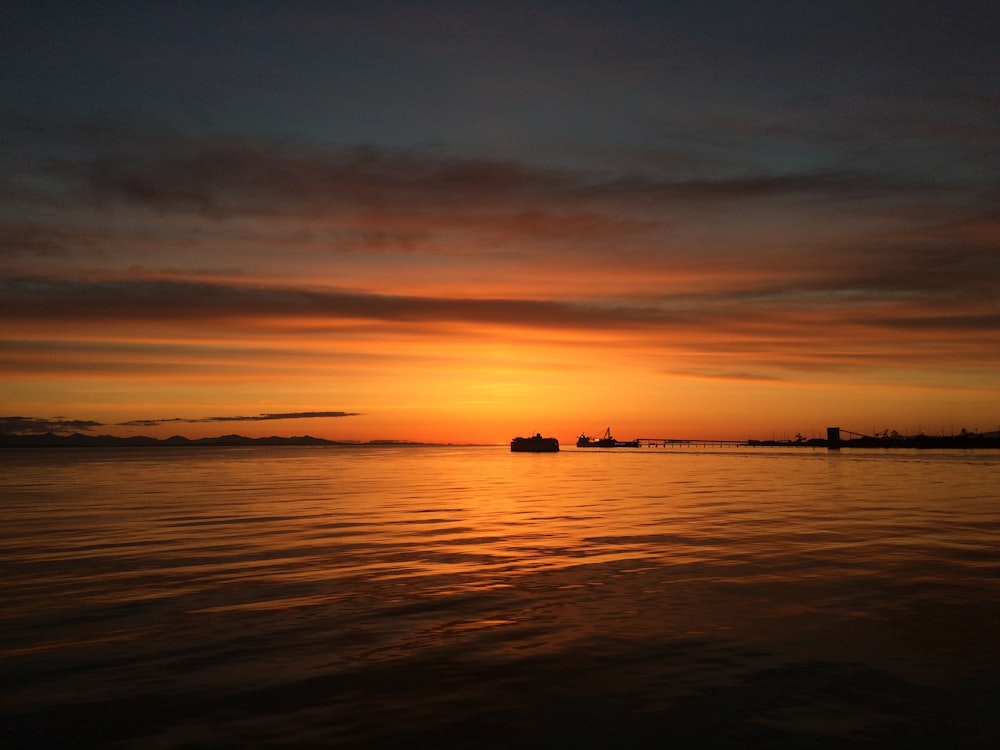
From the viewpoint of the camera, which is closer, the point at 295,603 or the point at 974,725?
the point at 974,725

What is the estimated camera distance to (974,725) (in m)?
9.95

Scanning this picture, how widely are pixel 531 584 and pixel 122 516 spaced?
2785 centimetres

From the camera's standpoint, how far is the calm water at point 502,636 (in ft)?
33.2

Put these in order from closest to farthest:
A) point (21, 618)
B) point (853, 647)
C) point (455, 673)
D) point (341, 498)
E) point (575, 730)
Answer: point (575, 730) < point (455, 673) < point (853, 647) < point (21, 618) < point (341, 498)

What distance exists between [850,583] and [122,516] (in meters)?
34.5

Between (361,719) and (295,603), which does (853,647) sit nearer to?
(361,719)

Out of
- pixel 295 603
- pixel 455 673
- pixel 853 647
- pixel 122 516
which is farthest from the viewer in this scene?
pixel 122 516

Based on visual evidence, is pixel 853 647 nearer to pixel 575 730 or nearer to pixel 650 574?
pixel 575 730

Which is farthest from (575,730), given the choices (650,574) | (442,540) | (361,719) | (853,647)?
(442,540)

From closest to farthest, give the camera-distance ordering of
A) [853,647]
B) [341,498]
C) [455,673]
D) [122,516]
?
[455,673], [853,647], [122,516], [341,498]

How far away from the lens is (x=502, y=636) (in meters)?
14.6

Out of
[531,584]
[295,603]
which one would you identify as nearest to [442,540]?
[531,584]

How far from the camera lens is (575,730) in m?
9.93

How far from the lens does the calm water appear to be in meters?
10.1
